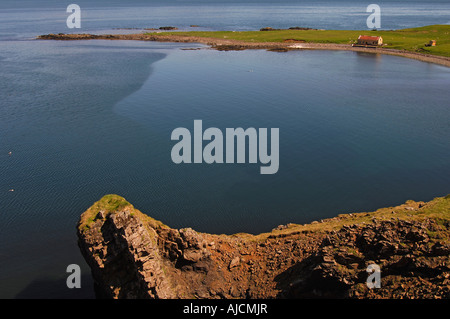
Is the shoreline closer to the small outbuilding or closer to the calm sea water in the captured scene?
the small outbuilding

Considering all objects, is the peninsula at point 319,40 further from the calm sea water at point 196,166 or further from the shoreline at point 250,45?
the calm sea water at point 196,166

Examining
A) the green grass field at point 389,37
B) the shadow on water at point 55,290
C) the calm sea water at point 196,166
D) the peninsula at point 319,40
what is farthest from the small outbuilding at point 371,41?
the shadow on water at point 55,290

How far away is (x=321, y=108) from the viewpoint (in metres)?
66.2

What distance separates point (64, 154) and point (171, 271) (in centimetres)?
3194

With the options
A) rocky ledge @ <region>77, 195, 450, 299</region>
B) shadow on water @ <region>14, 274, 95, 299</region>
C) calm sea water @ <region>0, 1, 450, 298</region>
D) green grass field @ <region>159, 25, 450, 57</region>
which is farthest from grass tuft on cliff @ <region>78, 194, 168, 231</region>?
green grass field @ <region>159, 25, 450, 57</region>

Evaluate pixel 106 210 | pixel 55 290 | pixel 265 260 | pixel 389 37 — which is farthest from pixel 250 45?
pixel 55 290

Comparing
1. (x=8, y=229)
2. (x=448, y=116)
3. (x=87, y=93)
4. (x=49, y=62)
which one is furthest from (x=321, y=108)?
(x=49, y=62)

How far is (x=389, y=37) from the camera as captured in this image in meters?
140

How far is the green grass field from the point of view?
11950cm

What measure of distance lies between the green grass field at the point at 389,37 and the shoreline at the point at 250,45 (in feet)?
12.4

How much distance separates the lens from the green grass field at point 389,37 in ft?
392

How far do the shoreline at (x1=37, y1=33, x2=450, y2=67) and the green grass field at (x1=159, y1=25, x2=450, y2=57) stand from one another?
3785 mm

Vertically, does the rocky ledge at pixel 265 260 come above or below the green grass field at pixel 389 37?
below

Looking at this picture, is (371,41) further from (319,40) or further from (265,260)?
(265,260)
